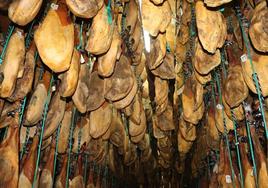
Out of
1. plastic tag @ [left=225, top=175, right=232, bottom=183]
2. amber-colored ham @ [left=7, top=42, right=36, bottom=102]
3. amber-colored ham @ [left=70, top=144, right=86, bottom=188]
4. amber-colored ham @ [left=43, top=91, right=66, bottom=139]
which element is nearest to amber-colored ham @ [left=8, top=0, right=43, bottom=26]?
amber-colored ham @ [left=7, top=42, right=36, bottom=102]

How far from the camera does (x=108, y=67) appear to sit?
6.39 feet

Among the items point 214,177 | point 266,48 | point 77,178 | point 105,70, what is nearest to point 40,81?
point 105,70

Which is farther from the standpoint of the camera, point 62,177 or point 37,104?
point 62,177

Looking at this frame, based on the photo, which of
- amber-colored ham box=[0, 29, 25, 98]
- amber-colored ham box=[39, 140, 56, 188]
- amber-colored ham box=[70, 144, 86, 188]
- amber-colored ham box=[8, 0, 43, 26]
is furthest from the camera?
amber-colored ham box=[70, 144, 86, 188]

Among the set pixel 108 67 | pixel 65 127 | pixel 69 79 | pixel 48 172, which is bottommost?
pixel 48 172

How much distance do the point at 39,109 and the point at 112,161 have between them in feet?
9.28

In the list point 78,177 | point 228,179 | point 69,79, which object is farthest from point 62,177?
point 228,179

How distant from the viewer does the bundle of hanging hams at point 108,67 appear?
1718 millimetres

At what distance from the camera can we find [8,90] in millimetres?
1765

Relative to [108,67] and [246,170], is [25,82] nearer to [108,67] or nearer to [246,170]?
[108,67]

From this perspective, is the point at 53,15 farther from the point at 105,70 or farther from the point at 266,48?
the point at 266,48

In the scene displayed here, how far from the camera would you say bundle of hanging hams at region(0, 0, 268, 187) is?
1.72m

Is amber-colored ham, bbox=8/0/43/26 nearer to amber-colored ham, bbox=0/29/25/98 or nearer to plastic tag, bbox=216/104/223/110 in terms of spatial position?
amber-colored ham, bbox=0/29/25/98

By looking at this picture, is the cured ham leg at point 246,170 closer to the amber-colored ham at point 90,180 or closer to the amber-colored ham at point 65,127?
→ the amber-colored ham at point 65,127
